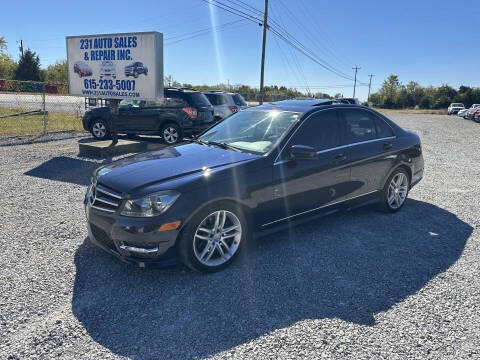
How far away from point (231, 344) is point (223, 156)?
1985mm

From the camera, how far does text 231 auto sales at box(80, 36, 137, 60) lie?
1002cm

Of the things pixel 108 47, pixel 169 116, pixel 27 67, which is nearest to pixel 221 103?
pixel 169 116

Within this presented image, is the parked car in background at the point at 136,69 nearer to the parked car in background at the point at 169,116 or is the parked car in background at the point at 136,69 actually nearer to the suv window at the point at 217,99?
Answer: the parked car in background at the point at 169,116

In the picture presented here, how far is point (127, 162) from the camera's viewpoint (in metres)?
4.08

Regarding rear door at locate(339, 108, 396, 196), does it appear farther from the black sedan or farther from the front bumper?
the front bumper

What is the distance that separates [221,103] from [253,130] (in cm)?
971

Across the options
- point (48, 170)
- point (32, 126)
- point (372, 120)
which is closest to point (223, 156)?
point (372, 120)

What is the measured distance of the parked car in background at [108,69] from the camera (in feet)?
33.9

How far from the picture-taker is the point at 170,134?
11242 mm

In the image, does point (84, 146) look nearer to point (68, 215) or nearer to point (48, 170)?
point (48, 170)

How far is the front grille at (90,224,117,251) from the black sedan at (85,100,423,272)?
1 centimetres

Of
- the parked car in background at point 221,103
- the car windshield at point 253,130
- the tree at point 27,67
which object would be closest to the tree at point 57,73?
the tree at point 27,67

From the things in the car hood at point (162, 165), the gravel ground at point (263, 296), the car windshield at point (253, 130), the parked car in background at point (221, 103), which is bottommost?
the gravel ground at point (263, 296)

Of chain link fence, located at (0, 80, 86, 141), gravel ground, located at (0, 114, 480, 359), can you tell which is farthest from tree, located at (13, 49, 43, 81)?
gravel ground, located at (0, 114, 480, 359)
